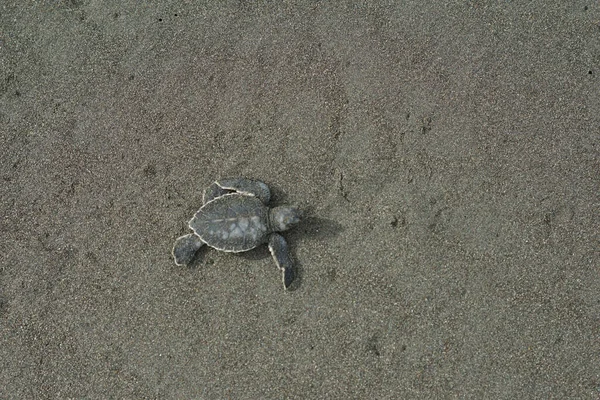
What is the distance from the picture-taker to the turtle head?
3.89 meters

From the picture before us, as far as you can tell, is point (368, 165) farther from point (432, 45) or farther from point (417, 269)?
point (432, 45)

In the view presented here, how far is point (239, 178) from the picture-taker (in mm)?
4121

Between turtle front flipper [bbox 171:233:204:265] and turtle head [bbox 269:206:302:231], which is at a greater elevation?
turtle head [bbox 269:206:302:231]

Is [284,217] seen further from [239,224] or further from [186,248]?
[186,248]

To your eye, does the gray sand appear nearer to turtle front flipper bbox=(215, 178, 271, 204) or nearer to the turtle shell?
turtle front flipper bbox=(215, 178, 271, 204)

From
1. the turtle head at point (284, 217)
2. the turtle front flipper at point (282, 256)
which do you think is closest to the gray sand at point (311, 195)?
the turtle front flipper at point (282, 256)

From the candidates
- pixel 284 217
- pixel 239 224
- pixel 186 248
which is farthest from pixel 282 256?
pixel 186 248

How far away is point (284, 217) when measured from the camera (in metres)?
3.89

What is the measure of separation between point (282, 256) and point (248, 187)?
0.63 m

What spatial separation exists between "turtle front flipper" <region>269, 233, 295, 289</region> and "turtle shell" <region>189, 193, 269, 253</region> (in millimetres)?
93

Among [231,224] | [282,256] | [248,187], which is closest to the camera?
[231,224]

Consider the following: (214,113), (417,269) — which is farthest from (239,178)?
(417,269)

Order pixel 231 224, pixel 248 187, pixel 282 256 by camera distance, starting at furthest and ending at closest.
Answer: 1. pixel 248 187
2. pixel 282 256
3. pixel 231 224

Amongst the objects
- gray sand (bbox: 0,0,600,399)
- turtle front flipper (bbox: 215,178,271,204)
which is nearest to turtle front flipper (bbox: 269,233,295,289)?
gray sand (bbox: 0,0,600,399)
